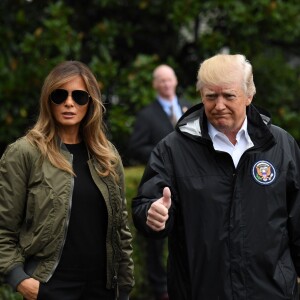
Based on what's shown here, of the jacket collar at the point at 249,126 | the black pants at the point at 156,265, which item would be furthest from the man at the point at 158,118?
the jacket collar at the point at 249,126

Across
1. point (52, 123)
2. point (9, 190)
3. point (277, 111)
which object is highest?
point (52, 123)

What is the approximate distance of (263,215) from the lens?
4.00 meters

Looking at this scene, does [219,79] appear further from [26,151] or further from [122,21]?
[122,21]

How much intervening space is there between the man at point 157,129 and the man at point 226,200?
3.45 metres

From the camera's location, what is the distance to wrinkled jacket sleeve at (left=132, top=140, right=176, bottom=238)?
3.99 metres

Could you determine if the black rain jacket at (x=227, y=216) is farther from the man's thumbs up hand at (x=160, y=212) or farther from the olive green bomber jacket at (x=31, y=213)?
the olive green bomber jacket at (x=31, y=213)

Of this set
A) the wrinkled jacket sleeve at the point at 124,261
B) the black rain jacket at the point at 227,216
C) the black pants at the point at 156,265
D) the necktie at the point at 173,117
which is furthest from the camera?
the necktie at the point at 173,117

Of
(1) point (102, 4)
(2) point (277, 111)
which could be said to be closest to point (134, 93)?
(1) point (102, 4)

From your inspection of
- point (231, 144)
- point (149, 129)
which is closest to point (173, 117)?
point (149, 129)

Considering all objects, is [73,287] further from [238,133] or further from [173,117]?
[173,117]

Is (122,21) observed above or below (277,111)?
above

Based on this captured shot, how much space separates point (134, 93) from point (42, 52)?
1.09 metres

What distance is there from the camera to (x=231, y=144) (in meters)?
4.13

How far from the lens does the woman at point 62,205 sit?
4070 millimetres
